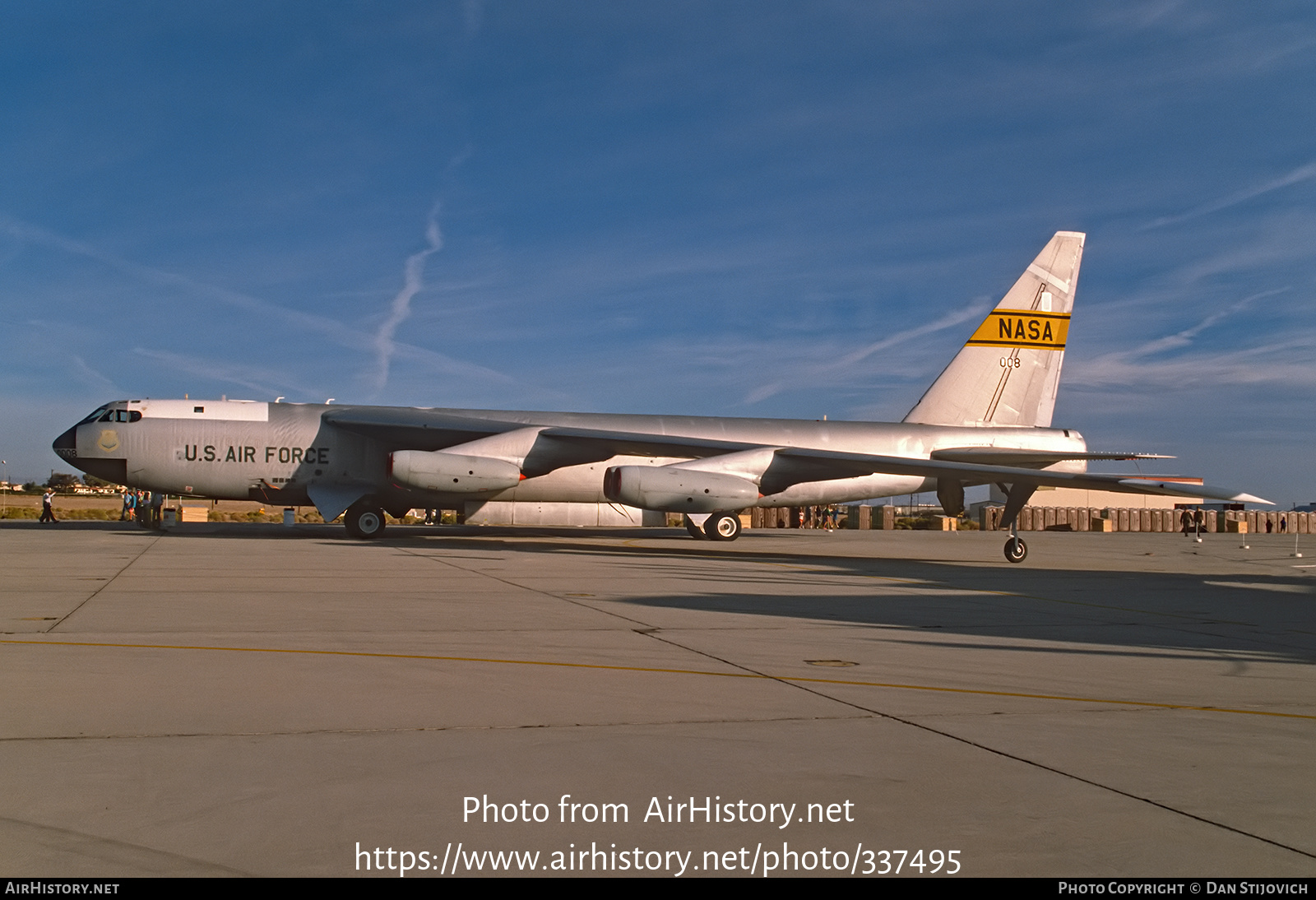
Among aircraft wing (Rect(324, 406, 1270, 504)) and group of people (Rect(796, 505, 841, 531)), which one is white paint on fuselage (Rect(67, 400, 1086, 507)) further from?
group of people (Rect(796, 505, 841, 531))

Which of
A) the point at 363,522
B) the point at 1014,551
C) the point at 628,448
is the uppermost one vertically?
the point at 628,448

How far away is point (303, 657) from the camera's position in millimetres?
6918

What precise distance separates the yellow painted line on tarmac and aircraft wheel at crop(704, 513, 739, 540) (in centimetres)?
2136

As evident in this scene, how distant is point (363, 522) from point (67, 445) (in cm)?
699

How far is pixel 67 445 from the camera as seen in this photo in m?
23.0

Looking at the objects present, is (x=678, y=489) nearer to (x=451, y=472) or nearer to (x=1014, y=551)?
(x=451, y=472)

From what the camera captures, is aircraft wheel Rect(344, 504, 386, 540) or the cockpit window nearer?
the cockpit window

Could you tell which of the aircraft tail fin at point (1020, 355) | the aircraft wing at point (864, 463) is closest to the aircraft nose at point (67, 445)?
the aircraft wing at point (864, 463)

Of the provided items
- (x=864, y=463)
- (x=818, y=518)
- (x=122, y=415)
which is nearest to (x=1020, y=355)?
(x=864, y=463)

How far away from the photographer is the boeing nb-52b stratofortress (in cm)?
2156

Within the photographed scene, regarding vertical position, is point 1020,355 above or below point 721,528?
above

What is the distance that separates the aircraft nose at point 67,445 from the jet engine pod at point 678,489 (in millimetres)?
12571

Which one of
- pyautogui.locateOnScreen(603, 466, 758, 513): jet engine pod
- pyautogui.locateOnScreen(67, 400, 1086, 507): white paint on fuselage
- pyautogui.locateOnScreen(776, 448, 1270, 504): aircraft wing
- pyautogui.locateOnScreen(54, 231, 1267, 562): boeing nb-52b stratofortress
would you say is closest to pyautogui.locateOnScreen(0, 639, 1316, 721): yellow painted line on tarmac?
pyautogui.locateOnScreen(776, 448, 1270, 504): aircraft wing
